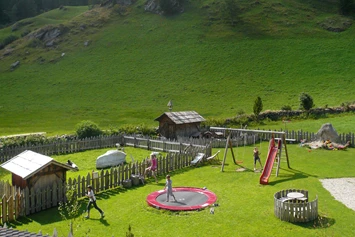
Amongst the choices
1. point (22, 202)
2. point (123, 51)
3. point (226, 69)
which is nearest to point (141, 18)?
point (123, 51)

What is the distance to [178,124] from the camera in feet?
129

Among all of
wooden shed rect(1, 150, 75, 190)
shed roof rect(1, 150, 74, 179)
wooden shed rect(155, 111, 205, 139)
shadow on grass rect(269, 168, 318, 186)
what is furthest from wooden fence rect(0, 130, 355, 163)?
wooden shed rect(1, 150, 75, 190)

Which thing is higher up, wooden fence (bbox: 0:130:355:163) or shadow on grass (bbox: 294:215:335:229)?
wooden fence (bbox: 0:130:355:163)

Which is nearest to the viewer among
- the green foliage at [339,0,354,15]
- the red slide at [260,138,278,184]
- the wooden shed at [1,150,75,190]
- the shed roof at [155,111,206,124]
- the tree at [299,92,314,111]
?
the wooden shed at [1,150,75,190]

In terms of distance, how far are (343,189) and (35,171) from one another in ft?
53.7

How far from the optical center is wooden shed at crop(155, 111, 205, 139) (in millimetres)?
39531

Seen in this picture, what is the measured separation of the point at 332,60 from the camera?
250 feet

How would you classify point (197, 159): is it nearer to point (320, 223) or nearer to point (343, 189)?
point (343, 189)

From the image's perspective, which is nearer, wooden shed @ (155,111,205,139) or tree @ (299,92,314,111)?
wooden shed @ (155,111,205,139)

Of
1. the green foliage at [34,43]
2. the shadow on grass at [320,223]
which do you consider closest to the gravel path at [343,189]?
the shadow on grass at [320,223]

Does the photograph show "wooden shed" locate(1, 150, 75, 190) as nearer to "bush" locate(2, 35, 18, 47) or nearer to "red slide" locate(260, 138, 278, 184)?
"red slide" locate(260, 138, 278, 184)

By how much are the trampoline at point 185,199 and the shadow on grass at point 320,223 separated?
15.9 feet

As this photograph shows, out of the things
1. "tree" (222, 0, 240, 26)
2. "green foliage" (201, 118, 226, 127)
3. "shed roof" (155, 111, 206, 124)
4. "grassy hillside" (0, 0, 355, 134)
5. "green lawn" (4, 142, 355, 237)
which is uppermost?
"tree" (222, 0, 240, 26)

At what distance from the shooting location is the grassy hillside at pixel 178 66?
203 feet
